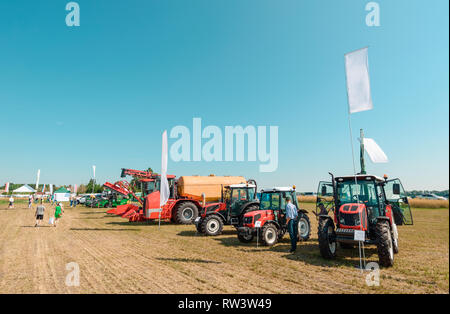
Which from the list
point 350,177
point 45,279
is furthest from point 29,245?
point 350,177

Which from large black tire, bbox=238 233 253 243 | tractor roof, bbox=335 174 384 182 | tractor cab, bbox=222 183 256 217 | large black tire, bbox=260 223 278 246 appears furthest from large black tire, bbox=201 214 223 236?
tractor roof, bbox=335 174 384 182

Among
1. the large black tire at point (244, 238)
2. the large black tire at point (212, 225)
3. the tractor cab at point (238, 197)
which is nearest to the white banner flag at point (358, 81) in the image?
the large black tire at point (244, 238)

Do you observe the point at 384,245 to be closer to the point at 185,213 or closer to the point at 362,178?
the point at 362,178

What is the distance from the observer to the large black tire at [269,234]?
7625mm

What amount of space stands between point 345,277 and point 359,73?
4.41 m

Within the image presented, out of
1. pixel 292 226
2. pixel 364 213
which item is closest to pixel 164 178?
pixel 292 226

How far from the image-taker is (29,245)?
8.15 metres

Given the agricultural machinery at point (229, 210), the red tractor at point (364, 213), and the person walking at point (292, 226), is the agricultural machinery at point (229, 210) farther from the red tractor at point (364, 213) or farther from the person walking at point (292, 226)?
the red tractor at point (364, 213)

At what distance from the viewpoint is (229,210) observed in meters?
10.2

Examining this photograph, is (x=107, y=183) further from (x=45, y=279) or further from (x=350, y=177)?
(x=350, y=177)

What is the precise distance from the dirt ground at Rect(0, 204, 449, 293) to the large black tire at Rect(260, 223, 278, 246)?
38cm

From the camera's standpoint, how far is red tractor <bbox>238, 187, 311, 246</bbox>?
7.75 m

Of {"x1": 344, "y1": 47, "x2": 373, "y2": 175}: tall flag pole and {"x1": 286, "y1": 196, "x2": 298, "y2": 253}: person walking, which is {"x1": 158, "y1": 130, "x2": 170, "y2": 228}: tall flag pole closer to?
{"x1": 286, "y1": 196, "x2": 298, "y2": 253}: person walking

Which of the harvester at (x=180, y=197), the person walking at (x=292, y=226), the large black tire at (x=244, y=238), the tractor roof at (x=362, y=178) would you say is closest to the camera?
the tractor roof at (x=362, y=178)
